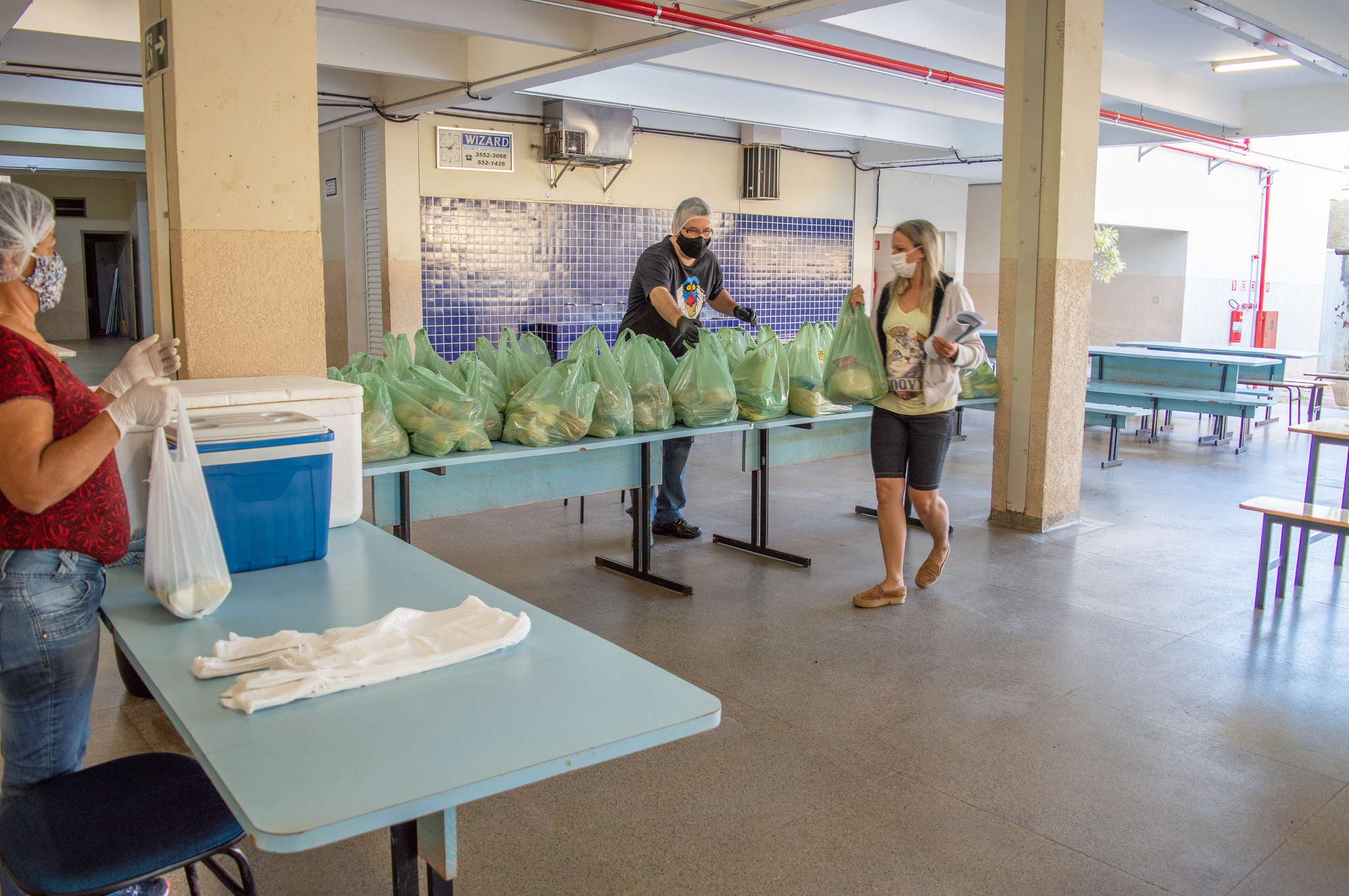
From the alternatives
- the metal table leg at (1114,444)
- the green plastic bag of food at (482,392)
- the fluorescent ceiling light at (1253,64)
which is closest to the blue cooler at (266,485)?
the green plastic bag of food at (482,392)

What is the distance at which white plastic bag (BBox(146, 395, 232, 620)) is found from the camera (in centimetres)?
183

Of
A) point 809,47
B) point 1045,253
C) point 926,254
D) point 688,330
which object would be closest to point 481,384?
point 688,330

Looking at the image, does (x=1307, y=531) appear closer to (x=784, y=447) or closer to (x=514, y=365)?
(x=784, y=447)

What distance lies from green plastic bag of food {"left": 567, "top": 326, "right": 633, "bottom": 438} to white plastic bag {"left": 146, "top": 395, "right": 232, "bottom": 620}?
2.23 metres

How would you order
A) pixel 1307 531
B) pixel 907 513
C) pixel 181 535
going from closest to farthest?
pixel 181 535 → pixel 1307 531 → pixel 907 513

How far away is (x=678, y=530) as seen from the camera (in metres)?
5.28

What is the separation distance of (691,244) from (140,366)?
3057 mm

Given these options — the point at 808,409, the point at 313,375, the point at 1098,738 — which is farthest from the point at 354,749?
the point at 808,409

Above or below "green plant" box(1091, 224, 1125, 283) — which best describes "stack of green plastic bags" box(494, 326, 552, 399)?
below

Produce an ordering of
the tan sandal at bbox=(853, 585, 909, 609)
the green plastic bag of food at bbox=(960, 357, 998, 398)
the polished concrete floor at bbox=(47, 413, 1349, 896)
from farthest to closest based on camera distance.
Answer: the green plastic bag of food at bbox=(960, 357, 998, 398) < the tan sandal at bbox=(853, 585, 909, 609) < the polished concrete floor at bbox=(47, 413, 1349, 896)

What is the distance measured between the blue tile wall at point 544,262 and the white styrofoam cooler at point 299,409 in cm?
617

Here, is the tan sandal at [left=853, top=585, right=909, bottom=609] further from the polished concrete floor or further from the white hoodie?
the white hoodie

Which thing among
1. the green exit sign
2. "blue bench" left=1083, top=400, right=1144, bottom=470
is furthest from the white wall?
the green exit sign

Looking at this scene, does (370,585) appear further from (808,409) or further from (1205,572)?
(1205,572)
